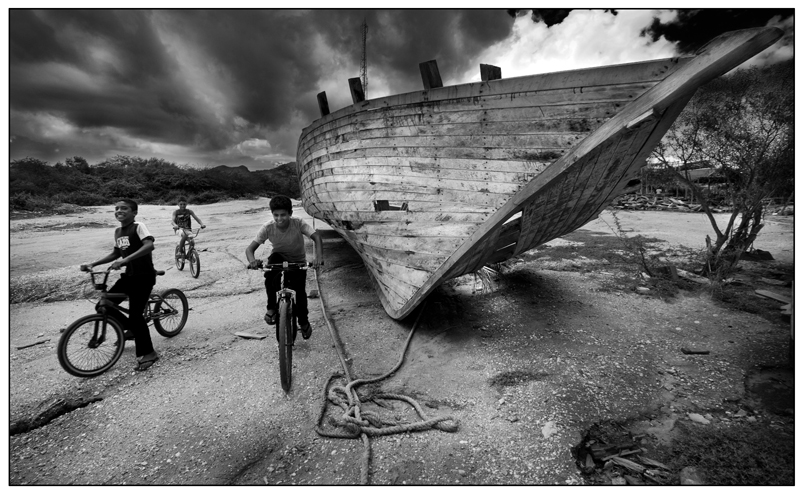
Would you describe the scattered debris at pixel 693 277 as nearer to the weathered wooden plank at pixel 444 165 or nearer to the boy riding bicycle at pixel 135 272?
the weathered wooden plank at pixel 444 165

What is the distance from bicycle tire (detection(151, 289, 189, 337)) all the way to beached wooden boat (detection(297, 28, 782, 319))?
7.50ft

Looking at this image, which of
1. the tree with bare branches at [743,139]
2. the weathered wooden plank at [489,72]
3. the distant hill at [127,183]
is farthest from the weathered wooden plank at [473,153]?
the distant hill at [127,183]

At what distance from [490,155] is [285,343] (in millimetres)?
2440

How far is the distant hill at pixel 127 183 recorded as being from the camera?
46.8ft

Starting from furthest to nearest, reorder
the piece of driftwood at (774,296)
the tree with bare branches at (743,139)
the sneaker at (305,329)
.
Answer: the tree with bare branches at (743,139), the piece of driftwood at (774,296), the sneaker at (305,329)

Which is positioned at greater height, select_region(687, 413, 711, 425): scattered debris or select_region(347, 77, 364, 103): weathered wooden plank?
select_region(347, 77, 364, 103): weathered wooden plank

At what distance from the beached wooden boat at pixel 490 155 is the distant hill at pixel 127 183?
51.2 ft

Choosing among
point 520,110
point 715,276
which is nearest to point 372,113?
point 520,110

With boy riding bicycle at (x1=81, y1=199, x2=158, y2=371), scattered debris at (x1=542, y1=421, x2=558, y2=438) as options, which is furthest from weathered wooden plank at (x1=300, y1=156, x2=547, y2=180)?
boy riding bicycle at (x1=81, y1=199, x2=158, y2=371)

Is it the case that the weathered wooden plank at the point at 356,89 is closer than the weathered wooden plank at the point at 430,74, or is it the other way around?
the weathered wooden plank at the point at 430,74

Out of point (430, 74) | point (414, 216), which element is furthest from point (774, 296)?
point (430, 74)

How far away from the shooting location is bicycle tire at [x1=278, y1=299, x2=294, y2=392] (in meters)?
2.80

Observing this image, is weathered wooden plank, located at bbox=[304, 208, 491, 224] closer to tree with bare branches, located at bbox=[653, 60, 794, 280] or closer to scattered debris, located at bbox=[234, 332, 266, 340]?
scattered debris, located at bbox=[234, 332, 266, 340]
